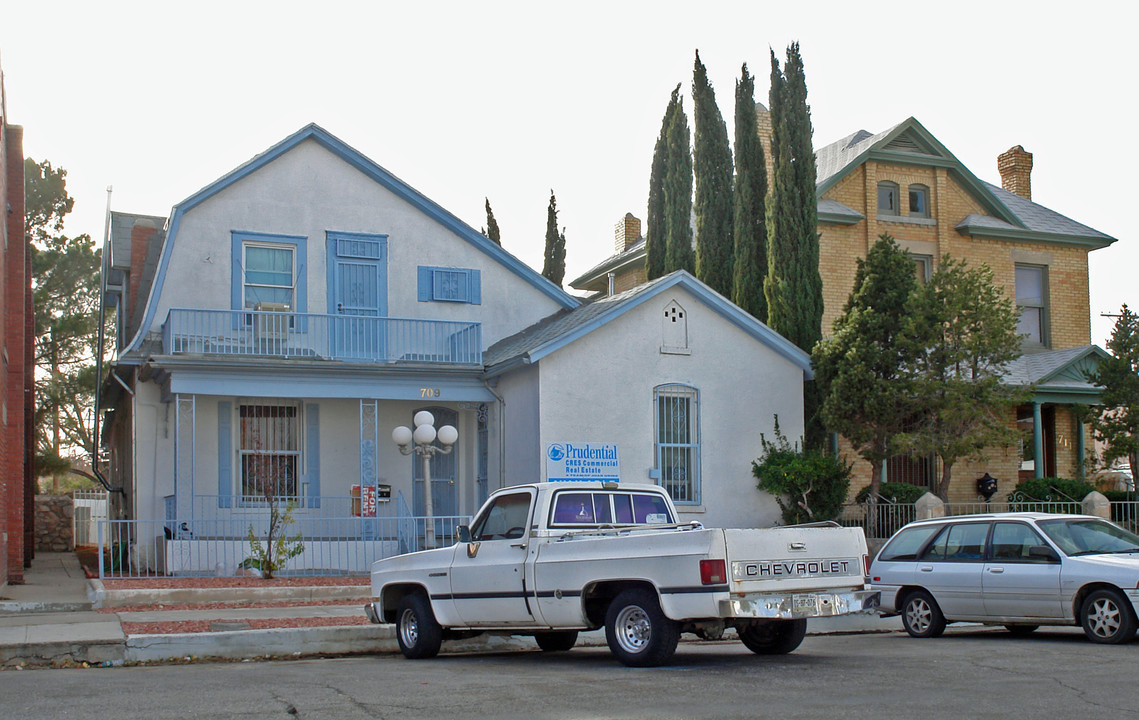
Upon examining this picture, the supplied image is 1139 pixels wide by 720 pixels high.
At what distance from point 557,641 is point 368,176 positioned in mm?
12515

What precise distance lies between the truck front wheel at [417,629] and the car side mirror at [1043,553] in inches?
241

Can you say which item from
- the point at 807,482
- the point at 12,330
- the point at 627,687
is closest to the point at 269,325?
the point at 12,330

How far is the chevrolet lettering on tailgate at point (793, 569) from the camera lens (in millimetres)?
9250

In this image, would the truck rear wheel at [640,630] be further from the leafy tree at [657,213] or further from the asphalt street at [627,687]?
the leafy tree at [657,213]

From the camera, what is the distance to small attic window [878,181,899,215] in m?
27.4

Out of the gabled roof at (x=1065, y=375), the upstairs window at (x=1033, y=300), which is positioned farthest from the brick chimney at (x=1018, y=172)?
the gabled roof at (x=1065, y=375)

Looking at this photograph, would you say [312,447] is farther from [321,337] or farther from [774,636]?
[774,636]

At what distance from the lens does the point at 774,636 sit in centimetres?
1059

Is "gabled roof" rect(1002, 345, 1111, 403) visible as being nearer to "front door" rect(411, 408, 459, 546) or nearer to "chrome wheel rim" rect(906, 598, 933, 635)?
"front door" rect(411, 408, 459, 546)

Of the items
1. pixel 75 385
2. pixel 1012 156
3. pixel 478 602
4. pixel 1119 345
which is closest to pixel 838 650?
pixel 478 602

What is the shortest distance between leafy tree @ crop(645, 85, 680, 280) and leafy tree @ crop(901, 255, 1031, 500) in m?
8.29

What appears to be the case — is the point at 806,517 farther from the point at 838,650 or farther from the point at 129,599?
the point at 129,599

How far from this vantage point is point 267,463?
20703mm

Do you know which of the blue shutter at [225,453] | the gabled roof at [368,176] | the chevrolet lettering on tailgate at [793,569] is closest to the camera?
the chevrolet lettering on tailgate at [793,569]
